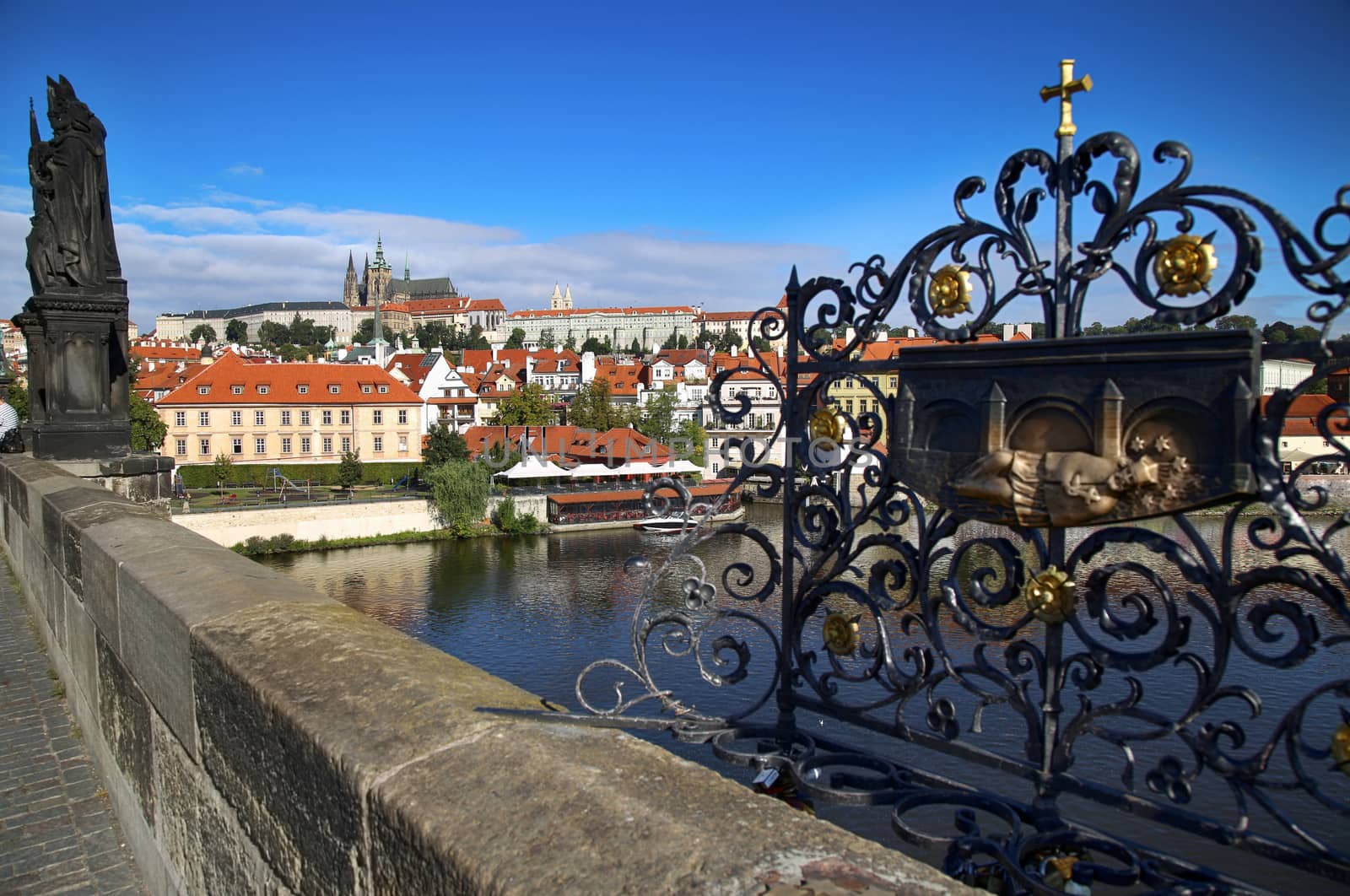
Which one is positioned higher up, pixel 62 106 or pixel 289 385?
pixel 62 106

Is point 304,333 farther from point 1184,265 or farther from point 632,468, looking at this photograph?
point 1184,265

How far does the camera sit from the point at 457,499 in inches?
1606

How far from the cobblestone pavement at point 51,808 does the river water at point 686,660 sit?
6.33 ft

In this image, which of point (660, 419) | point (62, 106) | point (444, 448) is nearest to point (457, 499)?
point (444, 448)

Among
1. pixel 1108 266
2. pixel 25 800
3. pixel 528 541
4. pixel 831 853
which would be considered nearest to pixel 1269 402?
pixel 1108 266

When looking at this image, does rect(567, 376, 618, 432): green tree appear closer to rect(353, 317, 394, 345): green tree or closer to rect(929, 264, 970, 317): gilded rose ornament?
rect(929, 264, 970, 317): gilded rose ornament

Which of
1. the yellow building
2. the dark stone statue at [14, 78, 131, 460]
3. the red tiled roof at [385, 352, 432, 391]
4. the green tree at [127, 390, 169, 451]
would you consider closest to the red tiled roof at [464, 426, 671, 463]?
the yellow building

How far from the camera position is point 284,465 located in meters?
50.8

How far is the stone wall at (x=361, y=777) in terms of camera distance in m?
1.41

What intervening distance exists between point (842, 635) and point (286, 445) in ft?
175

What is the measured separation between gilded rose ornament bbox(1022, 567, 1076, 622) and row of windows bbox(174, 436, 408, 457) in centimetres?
5224

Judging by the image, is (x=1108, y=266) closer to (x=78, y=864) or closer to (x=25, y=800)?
(x=78, y=864)

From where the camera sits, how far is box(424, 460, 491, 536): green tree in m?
40.8

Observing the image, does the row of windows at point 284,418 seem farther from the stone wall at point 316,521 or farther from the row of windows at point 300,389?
the stone wall at point 316,521
